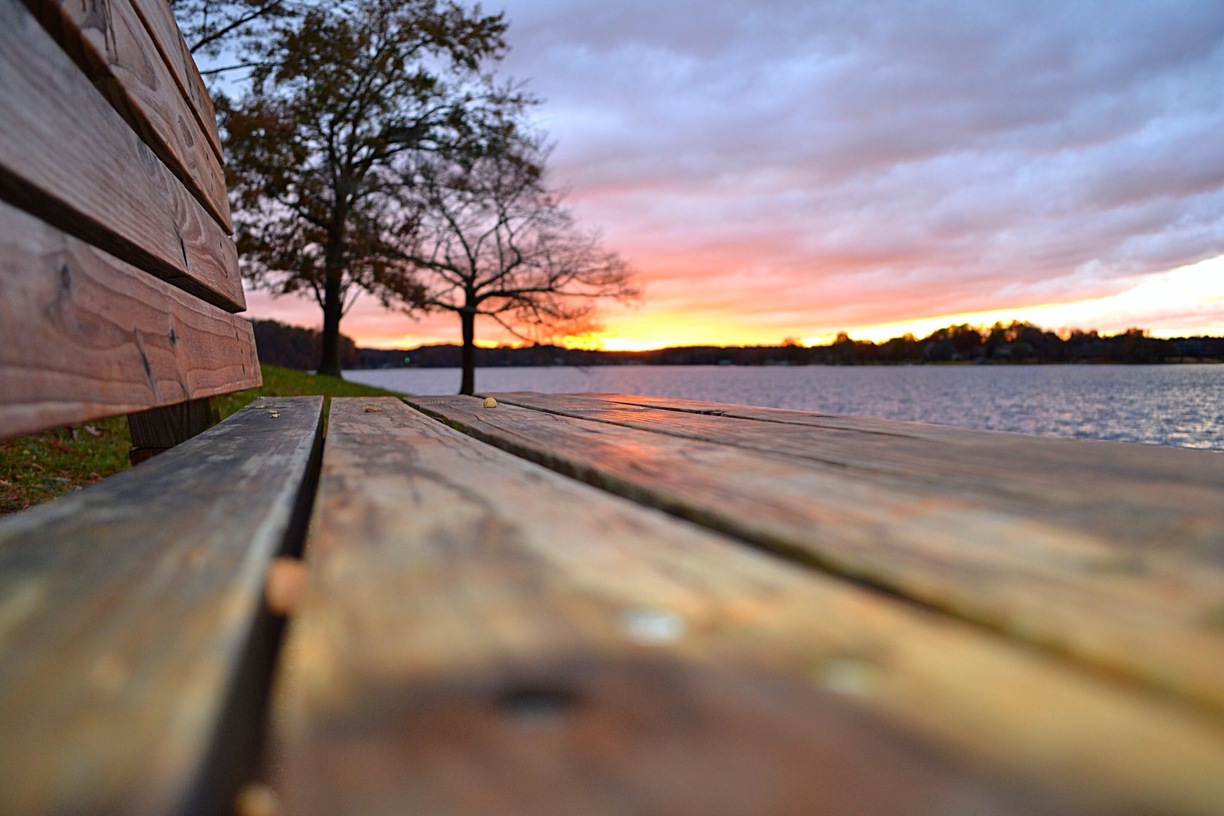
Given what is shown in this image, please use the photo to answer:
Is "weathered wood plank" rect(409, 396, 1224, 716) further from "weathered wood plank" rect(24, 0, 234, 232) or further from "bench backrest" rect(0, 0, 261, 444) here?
"weathered wood plank" rect(24, 0, 234, 232)

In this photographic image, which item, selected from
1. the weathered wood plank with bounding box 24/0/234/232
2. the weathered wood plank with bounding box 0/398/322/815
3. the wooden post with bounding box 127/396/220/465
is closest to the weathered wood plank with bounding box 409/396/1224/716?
the weathered wood plank with bounding box 0/398/322/815

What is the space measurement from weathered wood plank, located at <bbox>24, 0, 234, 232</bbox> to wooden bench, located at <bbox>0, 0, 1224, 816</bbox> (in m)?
0.02

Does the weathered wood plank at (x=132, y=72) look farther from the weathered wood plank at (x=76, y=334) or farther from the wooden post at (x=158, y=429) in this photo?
the wooden post at (x=158, y=429)

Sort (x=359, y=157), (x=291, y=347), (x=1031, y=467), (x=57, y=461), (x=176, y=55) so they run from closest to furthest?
1. (x=1031, y=467)
2. (x=176, y=55)
3. (x=57, y=461)
4. (x=359, y=157)
5. (x=291, y=347)

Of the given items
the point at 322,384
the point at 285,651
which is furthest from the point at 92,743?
the point at 322,384

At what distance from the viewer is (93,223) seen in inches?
46.1

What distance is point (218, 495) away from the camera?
37.0 inches

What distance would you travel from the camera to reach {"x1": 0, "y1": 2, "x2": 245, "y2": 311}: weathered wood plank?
3.08ft

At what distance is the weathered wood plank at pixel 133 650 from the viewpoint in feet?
1.01

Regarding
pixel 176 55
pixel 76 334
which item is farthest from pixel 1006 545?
pixel 176 55

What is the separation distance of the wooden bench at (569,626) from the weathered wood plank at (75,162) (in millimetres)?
10

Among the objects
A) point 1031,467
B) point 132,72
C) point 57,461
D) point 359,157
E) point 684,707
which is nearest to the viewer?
point 684,707

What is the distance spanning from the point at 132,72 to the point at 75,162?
564mm

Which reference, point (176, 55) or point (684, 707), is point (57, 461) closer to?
point (176, 55)
